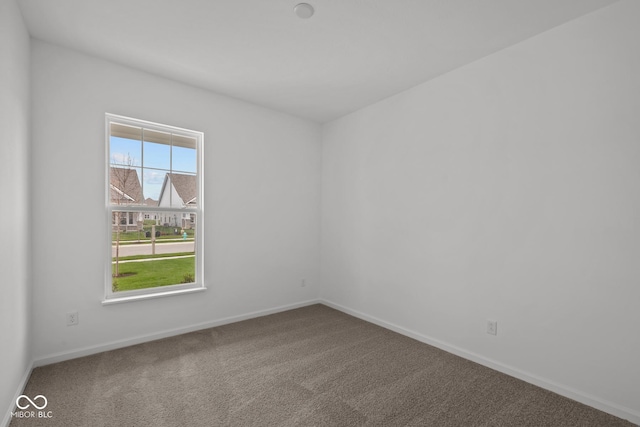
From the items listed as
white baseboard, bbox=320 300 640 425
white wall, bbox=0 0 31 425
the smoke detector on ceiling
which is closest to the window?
white wall, bbox=0 0 31 425

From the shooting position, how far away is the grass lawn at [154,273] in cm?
313

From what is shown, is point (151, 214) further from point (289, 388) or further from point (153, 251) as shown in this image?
point (289, 388)

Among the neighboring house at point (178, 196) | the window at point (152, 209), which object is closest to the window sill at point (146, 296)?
the window at point (152, 209)

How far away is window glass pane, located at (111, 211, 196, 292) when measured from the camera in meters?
3.08

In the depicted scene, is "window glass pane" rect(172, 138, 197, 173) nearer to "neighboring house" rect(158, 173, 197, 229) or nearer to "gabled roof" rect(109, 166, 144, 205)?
"neighboring house" rect(158, 173, 197, 229)

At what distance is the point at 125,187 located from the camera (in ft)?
10.2

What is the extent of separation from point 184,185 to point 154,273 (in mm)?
1004

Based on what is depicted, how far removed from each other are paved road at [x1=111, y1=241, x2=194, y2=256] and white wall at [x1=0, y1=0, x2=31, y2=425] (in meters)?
0.74

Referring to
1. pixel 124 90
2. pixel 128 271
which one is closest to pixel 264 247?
pixel 128 271

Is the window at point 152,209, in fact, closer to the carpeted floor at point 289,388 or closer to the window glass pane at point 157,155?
the window glass pane at point 157,155

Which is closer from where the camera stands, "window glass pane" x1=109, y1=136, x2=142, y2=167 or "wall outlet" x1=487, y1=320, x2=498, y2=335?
"wall outlet" x1=487, y1=320, x2=498, y2=335

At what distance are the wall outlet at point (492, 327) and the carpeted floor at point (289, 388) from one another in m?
0.31

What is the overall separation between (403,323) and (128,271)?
2.96m

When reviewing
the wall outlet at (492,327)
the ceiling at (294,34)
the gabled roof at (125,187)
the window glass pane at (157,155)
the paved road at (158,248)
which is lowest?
the wall outlet at (492,327)
